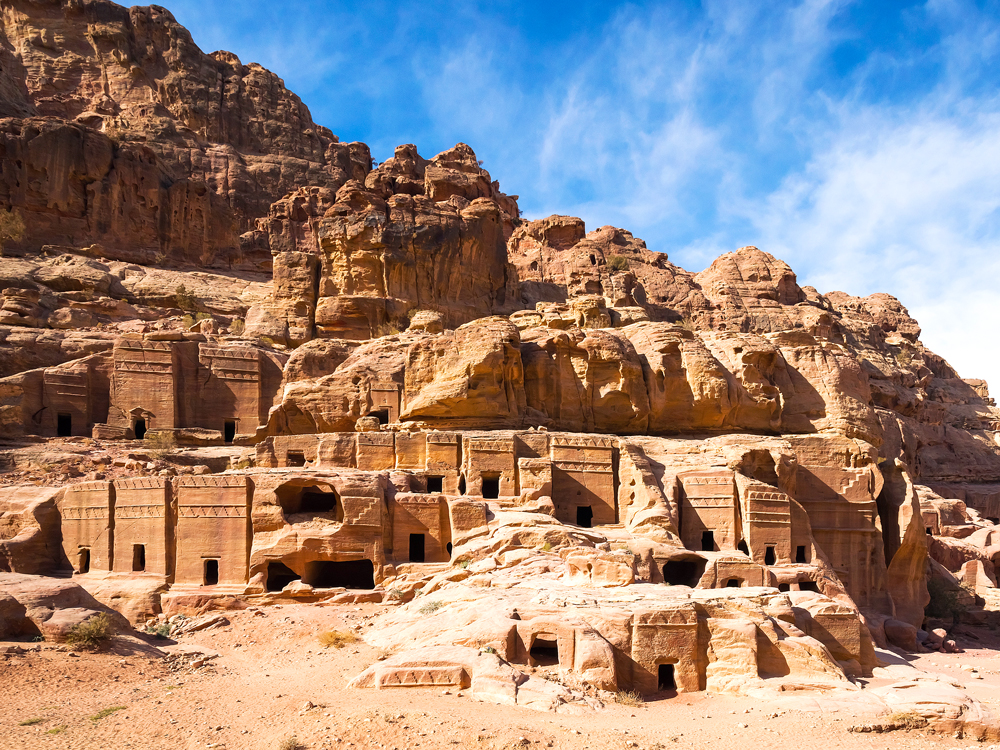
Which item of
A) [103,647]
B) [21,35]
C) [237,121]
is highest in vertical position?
[21,35]

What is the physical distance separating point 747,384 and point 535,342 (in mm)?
9715

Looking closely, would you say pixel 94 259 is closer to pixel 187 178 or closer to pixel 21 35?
pixel 187 178

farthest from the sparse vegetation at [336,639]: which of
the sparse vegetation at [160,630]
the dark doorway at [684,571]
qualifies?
the dark doorway at [684,571]

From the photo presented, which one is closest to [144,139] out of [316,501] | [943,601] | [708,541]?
[316,501]

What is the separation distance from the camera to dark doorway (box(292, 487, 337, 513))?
2829 cm

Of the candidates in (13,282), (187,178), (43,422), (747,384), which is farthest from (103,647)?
(187,178)

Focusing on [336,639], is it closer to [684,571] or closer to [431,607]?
[431,607]

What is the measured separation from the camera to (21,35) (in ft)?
215

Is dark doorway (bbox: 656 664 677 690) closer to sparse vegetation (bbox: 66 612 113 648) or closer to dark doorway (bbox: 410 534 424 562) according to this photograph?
dark doorway (bbox: 410 534 424 562)

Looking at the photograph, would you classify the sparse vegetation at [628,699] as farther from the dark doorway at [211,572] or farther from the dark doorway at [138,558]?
the dark doorway at [138,558]

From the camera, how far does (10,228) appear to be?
4862 cm

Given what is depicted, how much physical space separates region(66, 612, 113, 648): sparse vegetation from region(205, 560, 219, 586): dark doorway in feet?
21.6

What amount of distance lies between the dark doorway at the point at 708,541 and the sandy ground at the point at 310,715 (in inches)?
475

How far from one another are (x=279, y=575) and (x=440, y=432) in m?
7.56
